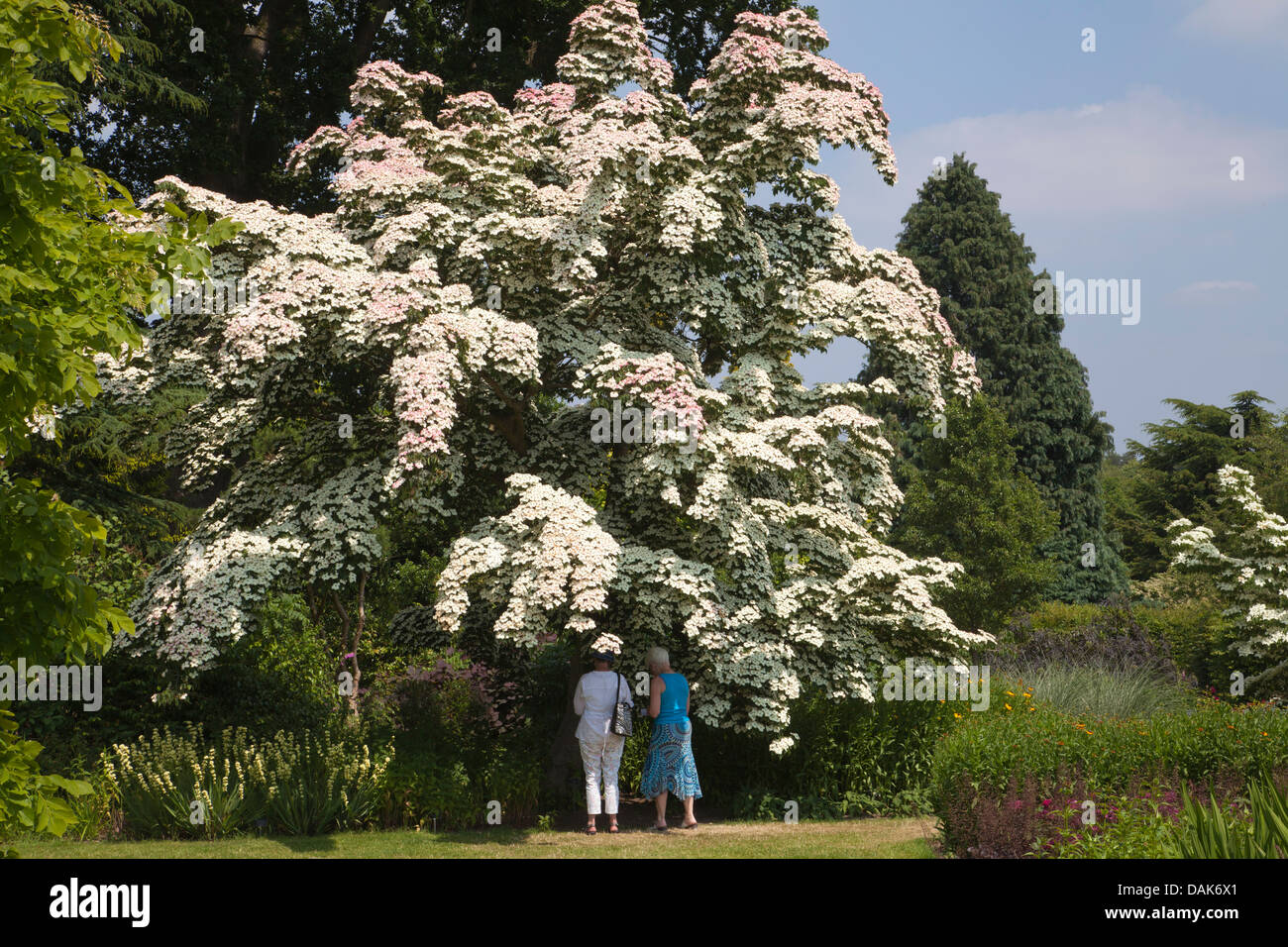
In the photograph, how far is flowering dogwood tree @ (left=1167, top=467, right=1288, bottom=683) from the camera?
47.3 ft

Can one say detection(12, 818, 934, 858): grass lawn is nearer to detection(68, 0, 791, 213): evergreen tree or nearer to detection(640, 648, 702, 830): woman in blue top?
detection(640, 648, 702, 830): woman in blue top

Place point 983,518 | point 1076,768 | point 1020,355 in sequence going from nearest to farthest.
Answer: point 1076,768, point 983,518, point 1020,355

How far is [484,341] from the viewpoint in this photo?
10.0m

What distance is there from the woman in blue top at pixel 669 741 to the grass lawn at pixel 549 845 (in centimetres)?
37

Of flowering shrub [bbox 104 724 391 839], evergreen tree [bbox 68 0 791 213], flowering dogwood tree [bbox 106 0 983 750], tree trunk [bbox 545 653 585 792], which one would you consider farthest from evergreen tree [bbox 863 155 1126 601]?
flowering shrub [bbox 104 724 391 839]

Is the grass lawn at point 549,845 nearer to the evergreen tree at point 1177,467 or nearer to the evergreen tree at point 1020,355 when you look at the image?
the evergreen tree at point 1020,355

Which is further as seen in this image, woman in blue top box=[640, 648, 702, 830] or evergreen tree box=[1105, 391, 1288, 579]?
evergreen tree box=[1105, 391, 1288, 579]

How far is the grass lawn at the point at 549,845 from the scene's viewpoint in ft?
30.7

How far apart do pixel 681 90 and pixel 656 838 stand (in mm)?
13580

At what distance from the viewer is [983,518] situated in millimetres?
23391

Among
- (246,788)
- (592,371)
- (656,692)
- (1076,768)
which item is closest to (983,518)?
(656,692)

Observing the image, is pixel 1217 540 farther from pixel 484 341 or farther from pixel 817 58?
pixel 484 341

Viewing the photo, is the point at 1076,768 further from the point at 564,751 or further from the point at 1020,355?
the point at 1020,355

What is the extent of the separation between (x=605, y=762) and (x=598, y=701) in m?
0.61
